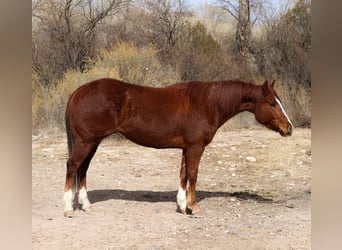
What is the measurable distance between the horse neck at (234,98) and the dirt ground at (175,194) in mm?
127

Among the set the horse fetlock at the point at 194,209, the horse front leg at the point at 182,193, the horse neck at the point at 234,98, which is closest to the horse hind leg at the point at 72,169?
the horse front leg at the point at 182,193

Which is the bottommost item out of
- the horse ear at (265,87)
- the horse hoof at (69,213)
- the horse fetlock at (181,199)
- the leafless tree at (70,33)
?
the horse hoof at (69,213)

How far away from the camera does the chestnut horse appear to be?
272cm

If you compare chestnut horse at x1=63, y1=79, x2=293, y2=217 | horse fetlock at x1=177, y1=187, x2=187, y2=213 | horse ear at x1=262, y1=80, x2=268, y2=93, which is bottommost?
horse fetlock at x1=177, y1=187, x2=187, y2=213

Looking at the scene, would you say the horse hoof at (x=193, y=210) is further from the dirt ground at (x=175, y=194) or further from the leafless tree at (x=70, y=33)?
the leafless tree at (x=70, y=33)

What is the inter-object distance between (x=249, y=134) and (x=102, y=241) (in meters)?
1.02

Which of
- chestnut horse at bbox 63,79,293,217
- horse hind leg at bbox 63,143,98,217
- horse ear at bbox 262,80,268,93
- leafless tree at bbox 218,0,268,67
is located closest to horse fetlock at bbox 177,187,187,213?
chestnut horse at bbox 63,79,293,217

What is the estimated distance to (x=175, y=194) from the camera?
110 inches

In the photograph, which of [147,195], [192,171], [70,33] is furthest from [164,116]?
[70,33]

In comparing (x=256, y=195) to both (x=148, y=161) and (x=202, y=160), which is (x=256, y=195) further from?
(x=148, y=161)

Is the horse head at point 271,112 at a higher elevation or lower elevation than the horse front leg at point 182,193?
higher

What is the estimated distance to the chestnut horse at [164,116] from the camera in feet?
8.94

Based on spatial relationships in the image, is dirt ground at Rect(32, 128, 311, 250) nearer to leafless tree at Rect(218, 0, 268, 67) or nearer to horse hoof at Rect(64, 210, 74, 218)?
horse hoof at Rect(64, 210, 74, 218)

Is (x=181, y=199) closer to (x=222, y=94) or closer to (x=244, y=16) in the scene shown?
(x=222, y=94)
